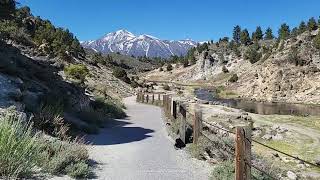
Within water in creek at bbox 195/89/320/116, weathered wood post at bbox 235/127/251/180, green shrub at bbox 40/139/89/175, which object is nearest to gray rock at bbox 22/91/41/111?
green shrub at bbox 40/139/89/175

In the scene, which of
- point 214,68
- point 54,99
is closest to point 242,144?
point 54,99

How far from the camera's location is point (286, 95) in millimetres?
83062

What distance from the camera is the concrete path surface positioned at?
11555 millimetres

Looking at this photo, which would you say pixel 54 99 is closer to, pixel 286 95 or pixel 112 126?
pixel 112 126

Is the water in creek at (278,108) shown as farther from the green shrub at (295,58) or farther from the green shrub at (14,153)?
the green shrub at (14,153)

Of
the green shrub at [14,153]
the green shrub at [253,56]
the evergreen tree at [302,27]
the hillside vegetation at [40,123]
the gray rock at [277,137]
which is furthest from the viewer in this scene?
the green shrub at [253,56]

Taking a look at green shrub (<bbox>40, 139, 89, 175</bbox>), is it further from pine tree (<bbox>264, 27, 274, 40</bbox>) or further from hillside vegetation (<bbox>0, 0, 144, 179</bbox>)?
pine tree (<bbox>264, 27, 274, 40</bbox>)

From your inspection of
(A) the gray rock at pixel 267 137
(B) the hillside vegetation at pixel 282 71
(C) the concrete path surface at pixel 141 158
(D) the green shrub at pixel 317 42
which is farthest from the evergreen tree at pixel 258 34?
(C) the concrete path surface at pixel 141 158

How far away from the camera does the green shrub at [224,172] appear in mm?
10756

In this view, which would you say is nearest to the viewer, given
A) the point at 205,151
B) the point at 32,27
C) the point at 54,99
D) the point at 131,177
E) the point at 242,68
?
the point at 131,177

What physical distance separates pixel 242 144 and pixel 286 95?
7622 centimetres

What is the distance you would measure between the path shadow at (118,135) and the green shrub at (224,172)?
215 inches

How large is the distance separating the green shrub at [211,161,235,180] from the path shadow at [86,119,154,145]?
5463 millimetres

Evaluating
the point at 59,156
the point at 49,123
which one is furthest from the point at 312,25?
the point at 59,156
